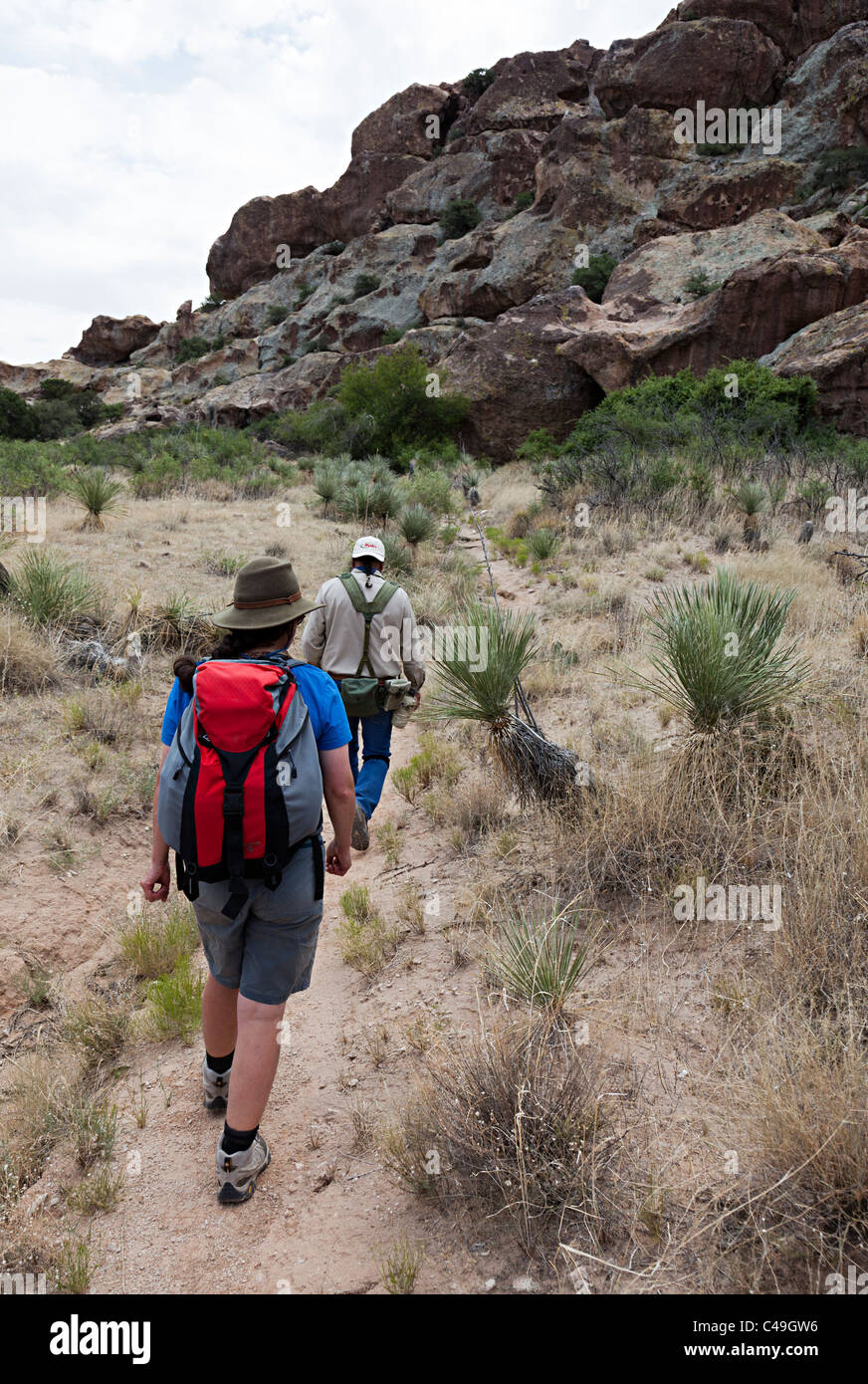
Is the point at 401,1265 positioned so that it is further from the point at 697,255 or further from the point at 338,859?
the point at 697,255

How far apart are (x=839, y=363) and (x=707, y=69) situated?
25870 mm

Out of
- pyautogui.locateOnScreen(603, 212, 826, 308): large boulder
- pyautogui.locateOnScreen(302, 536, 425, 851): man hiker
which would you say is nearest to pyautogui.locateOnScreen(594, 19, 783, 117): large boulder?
pyautogui.locateOnScreen(603, 212, 826, 308): large boulder

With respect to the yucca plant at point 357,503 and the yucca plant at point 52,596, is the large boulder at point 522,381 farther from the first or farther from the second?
the yucca plant at point 52,596

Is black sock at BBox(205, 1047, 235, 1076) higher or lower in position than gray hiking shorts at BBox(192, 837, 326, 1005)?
lower

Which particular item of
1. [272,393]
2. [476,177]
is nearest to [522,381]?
[272,393]

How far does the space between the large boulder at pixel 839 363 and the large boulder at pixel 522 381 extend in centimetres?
633

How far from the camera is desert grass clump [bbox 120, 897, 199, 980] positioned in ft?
11.1

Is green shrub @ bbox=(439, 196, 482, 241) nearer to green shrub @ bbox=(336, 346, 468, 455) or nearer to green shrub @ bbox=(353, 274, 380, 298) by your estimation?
green shrub @ bbox=(353, 274, 380, 298)

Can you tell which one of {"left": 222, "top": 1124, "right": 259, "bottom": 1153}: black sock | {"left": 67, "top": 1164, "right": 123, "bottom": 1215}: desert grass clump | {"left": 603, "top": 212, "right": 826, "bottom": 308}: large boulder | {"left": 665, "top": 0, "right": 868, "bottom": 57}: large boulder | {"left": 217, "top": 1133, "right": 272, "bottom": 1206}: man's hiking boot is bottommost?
{"left": 67, "top": 1164, "right": 123, "bottom": 1215}: desert grass clump

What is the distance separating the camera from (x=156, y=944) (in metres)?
3.40

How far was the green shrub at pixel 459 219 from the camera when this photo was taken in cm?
3769

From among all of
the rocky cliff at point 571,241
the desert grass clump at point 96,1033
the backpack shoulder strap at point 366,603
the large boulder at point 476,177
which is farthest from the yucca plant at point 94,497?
the large boulder at point 476,177
